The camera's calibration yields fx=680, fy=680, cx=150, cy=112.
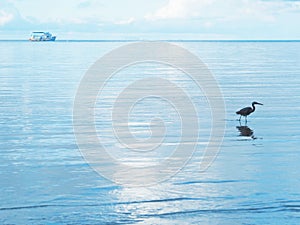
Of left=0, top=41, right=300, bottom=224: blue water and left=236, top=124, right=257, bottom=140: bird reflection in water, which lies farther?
left=236, top=124, right=257, bottom=140: bird reflection in water

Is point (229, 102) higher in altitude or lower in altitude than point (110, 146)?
higher

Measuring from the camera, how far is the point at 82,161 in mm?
15852

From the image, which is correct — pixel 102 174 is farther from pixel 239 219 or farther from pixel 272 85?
pixel 272 85

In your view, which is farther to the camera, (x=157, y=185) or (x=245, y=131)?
(x=245, y=131)

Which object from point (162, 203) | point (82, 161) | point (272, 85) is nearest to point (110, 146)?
point (82, 161)

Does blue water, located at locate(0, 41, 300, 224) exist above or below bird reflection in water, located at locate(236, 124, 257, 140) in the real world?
below

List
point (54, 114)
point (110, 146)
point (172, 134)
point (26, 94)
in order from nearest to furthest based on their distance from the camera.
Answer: point (110, 146) < point (172, 134) < point (54, 114) < point (26, 94)

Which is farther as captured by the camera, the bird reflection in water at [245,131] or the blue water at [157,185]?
the bird reflection in water at [245,131]

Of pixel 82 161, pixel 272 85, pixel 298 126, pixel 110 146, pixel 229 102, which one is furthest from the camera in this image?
pixel 272 85

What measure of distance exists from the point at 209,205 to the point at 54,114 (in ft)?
44.0

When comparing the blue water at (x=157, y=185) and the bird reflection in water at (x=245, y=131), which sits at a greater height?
the bird reflection in water at (x=245, y=131)

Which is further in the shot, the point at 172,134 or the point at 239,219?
the point at 172,134

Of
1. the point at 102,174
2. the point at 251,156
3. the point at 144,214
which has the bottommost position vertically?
the point at 144,214

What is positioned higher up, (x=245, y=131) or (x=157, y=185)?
(x=245, y=131)
